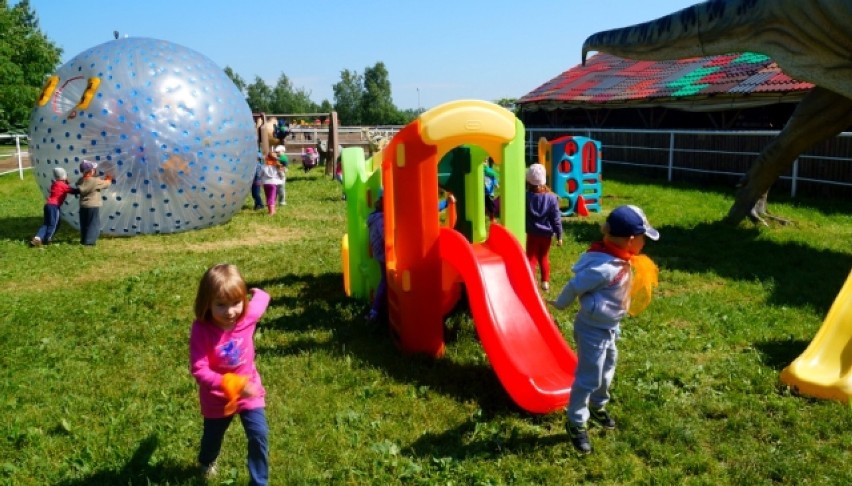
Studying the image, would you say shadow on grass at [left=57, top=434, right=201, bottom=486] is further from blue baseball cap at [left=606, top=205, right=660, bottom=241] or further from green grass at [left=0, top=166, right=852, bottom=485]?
blue baseball cap at [left=606, top=205, right=660, bottom=241]

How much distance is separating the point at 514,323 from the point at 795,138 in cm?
722

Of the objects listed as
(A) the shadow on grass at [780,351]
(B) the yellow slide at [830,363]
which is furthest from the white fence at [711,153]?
(B) the yellow slide at [830,363]

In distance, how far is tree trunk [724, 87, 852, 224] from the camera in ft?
31.7

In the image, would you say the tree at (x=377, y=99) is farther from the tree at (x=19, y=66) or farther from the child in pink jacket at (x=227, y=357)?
the child in pink jacket at (x=227, y=357)

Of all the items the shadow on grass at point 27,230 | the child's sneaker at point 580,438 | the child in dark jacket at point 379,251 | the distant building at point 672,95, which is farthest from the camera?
the distant building at point 672,95

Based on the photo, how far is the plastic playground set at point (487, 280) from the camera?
4906mm

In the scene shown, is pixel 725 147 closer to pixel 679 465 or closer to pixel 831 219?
pixel 831 219

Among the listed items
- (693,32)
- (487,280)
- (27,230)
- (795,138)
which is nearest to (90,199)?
(27,230)

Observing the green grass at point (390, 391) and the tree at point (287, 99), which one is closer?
the green grass at point (390, 391)

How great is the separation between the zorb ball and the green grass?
193 cm

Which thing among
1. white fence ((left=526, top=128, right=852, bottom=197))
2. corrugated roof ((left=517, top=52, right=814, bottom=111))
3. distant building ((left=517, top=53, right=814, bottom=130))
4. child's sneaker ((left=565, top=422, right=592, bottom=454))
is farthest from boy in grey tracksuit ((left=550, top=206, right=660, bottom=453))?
white fence ((left=526, top=128, right=852, bottom=197))

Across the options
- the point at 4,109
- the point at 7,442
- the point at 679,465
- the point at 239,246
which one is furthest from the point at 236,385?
the point at 4,109

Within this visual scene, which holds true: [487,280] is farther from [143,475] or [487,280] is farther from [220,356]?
[143,475]

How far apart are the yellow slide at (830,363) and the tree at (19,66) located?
1677 inches
